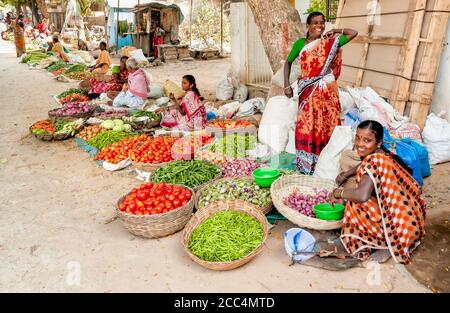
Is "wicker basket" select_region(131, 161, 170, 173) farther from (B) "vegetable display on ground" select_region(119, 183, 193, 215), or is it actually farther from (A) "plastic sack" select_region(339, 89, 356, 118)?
(A) "plastic sack" select_region(339, 89, 356, 118)

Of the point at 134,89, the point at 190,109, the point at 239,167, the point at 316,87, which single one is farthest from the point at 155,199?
the point at 134,89

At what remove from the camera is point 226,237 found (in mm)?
3078

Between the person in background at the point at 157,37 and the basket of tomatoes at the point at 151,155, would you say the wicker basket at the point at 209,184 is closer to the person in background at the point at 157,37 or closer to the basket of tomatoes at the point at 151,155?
the basket of tomatoes at the point at 151,155

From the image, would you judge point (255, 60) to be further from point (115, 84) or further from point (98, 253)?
point (98, 253)

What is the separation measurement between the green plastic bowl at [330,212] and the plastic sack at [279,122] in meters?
1.91

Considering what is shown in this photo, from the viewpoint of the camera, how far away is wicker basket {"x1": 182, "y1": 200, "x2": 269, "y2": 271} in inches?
111

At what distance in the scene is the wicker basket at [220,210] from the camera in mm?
2824

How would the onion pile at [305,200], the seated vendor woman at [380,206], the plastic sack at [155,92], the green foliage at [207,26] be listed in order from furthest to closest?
the green foliage at [207,26], the plastic sack at [155,92], the onion pile at [305,200], the seated vendor woman at [380,206]

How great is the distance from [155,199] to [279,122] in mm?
2276

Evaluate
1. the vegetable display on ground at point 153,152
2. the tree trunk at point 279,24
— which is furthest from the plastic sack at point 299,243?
the tree trunk at point 279,24

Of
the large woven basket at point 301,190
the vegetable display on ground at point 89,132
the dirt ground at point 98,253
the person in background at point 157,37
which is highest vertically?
the person in background at point 157,37

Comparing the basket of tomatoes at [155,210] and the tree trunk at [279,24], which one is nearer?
the basket of tomatoes at [155,210]

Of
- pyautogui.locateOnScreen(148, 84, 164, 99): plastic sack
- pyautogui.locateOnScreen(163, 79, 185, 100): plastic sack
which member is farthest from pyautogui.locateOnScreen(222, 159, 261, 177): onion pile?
pyautogui.locateOnScreen(148, 84, 164, 99): plastic sack

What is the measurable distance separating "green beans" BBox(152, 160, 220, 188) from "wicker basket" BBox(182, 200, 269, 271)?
0.61 meters
